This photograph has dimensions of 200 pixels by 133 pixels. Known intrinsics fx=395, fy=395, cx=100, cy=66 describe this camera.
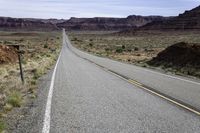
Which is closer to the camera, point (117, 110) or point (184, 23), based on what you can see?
point (117, 110)

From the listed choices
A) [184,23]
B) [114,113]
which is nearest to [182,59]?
[114,113]

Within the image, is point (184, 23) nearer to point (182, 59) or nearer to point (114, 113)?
point (182, 59)

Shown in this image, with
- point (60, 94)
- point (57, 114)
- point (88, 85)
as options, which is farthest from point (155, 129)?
point (88, 85)

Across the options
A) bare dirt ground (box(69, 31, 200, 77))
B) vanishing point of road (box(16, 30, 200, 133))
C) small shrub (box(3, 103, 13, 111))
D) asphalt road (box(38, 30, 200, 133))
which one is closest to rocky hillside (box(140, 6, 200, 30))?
bare dirt ground (box(69, 31, 200, 77))

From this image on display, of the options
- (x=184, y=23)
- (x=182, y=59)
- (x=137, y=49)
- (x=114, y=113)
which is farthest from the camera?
(x=184, y=23)

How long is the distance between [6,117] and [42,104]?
186 centimetres

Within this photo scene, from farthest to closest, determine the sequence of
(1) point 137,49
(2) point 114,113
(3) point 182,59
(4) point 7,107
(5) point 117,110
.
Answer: (1) point 137,49 < (3) point 182,59 < (4) point 7,107 < (5) point 117,110 < (2) point 114,113

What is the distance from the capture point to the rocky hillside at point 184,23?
163 meters

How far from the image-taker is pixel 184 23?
17225 centimetres

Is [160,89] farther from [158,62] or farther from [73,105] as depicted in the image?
[158,62]

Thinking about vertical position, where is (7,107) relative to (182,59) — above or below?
above

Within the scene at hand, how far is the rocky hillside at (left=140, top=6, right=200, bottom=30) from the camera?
163150 mm

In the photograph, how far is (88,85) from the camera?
16.3 m

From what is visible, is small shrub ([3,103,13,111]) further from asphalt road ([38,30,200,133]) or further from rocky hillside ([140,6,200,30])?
rocky hillside ([140,6,200,30])
